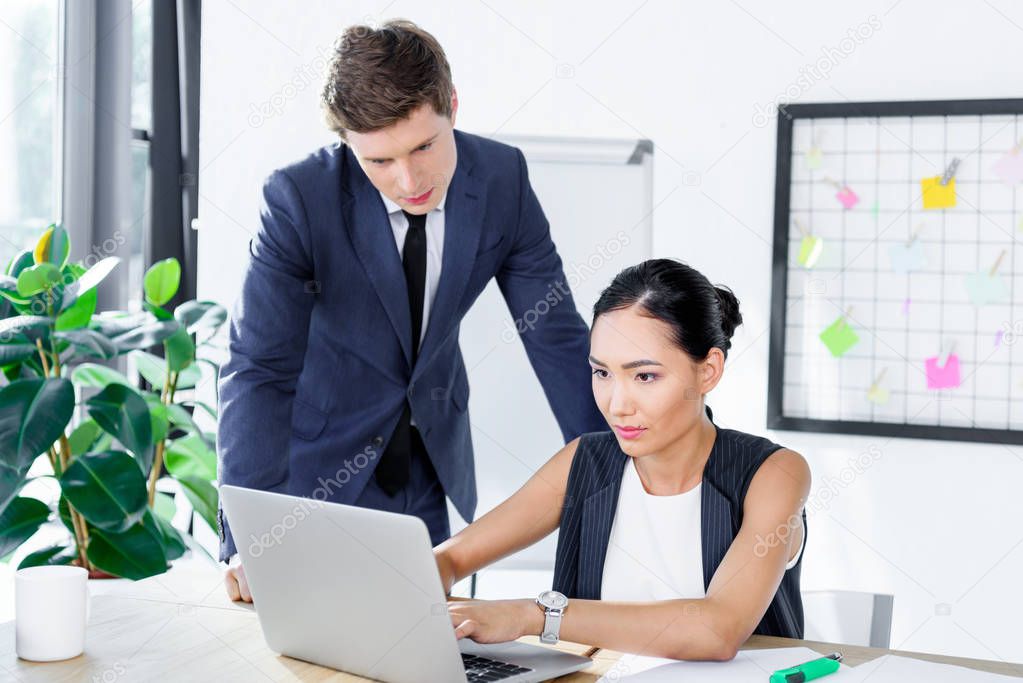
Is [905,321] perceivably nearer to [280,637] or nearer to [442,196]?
[442,196]

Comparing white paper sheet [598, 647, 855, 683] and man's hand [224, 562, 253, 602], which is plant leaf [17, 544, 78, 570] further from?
white paper sheet [598, 647, 855, 683]

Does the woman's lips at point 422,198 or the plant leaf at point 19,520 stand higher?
the woman's lips at point 422,198

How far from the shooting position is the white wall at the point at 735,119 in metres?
2.61

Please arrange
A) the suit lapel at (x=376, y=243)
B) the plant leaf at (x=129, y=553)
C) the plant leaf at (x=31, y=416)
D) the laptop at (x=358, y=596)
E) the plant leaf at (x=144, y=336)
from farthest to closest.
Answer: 1. the plant leaf at (x=144, y=336)
2. the plant leaf at (x=129, y=553)
3. the plant leaf at (x=31, y=416)
4. the suit lapel at (x=376, y=243)
5. the laptop at (x=358, y=596)

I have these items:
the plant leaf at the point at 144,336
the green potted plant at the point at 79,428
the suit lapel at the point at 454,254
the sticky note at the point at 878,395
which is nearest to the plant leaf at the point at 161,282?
the green potted plant at the point at 79,428

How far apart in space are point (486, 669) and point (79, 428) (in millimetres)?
1332

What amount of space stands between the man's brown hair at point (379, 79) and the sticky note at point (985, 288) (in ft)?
5.45

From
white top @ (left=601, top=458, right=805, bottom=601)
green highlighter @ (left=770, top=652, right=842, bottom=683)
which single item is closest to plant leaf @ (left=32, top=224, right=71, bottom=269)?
→ white top @ (left=601, top=458, right=805, bottom=601)

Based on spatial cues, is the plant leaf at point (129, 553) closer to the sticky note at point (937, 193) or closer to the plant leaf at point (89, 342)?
the plant leaf at point (89, 342)

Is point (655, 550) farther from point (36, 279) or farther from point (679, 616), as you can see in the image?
point (36, 279)

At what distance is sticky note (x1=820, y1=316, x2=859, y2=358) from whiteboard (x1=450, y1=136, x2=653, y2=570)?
51cm

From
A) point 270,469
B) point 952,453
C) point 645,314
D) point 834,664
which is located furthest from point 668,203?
point 834,664

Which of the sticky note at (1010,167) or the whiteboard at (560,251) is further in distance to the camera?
the whiteboard at (560,251)

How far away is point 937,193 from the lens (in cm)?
263
